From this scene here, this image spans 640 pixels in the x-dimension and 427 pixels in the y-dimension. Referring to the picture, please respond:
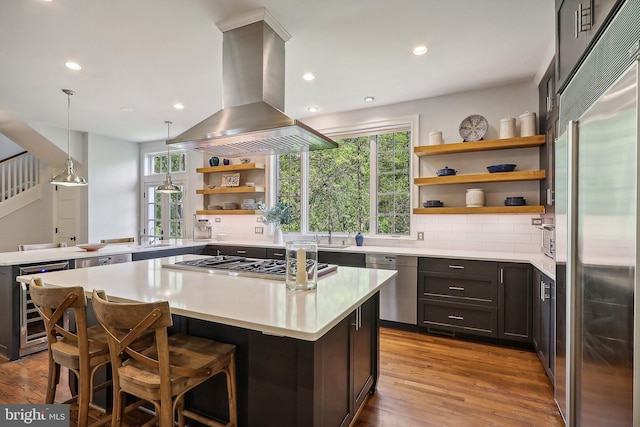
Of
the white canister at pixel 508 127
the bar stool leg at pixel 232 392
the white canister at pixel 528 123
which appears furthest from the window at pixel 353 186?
the bar stool leg at pixel 232 392

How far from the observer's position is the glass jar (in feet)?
5.58

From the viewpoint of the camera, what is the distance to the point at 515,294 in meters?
3.06

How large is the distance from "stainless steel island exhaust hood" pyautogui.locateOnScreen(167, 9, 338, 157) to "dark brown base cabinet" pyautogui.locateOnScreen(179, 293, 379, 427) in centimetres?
122

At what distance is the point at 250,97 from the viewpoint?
233 centimetres

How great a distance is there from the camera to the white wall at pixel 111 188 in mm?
5793

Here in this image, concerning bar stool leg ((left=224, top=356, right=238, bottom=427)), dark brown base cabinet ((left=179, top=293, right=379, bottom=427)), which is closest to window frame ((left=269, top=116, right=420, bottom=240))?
dark brown base cabinet ((left=179, top=293, right=379, bottom=427))

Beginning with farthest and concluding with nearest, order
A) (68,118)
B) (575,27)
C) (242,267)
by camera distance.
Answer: (68,118) < (242,267) < (575,27)

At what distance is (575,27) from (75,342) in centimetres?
314

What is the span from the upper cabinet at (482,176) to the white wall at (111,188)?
5571mm

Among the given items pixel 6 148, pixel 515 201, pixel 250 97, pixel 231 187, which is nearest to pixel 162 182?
pixel 231 187

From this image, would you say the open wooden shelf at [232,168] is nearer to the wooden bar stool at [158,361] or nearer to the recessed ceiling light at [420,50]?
the recessed ceiling light at [420,50]

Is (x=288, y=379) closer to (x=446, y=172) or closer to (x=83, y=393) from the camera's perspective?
(x=83, y=393)

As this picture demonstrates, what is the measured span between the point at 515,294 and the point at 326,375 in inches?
93.5
